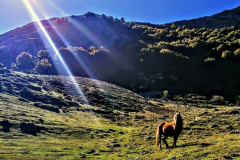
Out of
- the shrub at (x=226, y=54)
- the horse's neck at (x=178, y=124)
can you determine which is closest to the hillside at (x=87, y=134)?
the horse's neck at (x=178, y=124)

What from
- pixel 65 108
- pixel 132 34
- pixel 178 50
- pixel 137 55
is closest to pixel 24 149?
pixel 65 108

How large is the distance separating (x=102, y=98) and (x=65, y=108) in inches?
845

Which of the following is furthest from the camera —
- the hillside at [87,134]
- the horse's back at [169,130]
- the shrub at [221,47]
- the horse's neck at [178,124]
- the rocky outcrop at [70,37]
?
the rocky outcrop at [70,37]

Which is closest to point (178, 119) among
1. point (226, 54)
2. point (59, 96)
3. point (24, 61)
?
point (59, 96)

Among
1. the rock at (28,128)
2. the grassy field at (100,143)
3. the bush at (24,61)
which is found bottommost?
the grassy field at (100,143)

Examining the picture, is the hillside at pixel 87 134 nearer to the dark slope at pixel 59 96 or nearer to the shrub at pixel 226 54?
the dark slope at pixel 59 96

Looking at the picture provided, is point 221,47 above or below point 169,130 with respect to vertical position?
above

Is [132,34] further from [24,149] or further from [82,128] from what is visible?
[24,149]

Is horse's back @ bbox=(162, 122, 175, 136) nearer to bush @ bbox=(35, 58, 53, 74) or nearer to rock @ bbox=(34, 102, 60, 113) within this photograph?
rock @ bbox=(34, 102, 60, 113)

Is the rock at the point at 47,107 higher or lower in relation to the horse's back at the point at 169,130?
higher

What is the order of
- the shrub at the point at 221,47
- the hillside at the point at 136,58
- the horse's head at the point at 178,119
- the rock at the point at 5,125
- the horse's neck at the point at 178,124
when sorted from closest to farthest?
the horse's head at the point at 178,119 < the horse's neck at the point at 178,124 < the rock at the point at 5,125 < the hillside at the point at 136,58 < the shrub at the point at 221,47

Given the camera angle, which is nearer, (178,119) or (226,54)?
(178,119)

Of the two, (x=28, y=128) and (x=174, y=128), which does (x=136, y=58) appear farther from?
(x=174, y=128)

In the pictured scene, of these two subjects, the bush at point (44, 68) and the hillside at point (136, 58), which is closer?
the bush at point (44, 68)
